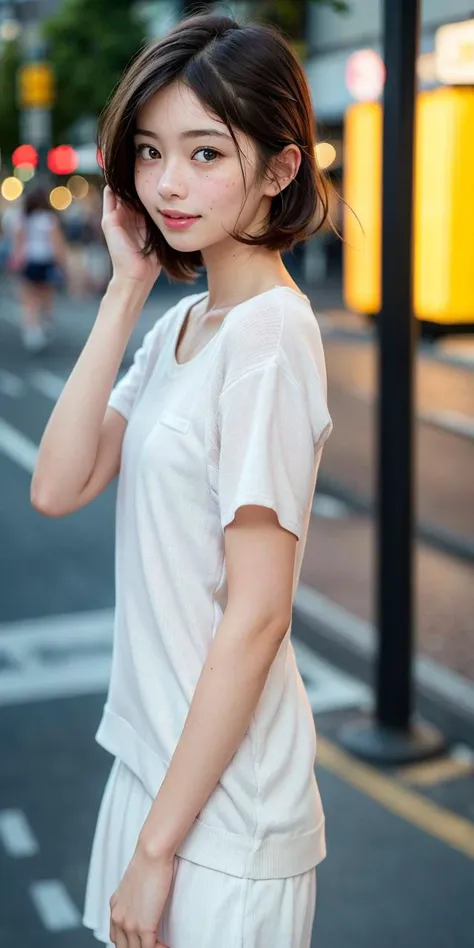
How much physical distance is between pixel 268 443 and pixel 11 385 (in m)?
12.1

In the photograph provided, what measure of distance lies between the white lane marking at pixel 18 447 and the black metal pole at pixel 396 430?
16.4 ft

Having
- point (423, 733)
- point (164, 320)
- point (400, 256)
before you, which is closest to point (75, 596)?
point (423, 733)

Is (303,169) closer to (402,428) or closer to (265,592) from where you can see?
(265,592)

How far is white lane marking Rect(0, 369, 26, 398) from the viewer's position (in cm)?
1295

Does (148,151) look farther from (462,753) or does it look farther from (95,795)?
(462,753)

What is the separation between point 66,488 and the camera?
1891 millimetres

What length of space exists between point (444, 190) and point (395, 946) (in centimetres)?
236

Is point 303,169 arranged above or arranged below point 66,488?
above

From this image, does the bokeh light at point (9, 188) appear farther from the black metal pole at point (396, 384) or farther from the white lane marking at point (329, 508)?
the black metal pole at point (396, 384)

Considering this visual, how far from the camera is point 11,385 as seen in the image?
1347 centimetres

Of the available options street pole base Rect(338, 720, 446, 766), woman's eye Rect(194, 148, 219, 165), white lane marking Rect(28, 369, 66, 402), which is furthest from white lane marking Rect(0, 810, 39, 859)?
white lane marking Rect(28, 369, 66, 402)

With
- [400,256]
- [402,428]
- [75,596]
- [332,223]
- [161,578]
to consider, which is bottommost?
[75,596]

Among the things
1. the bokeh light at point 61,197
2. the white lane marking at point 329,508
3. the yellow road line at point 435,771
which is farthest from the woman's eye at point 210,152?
the bokeh light at point 61,197

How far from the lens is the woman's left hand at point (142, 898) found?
5.22ft
